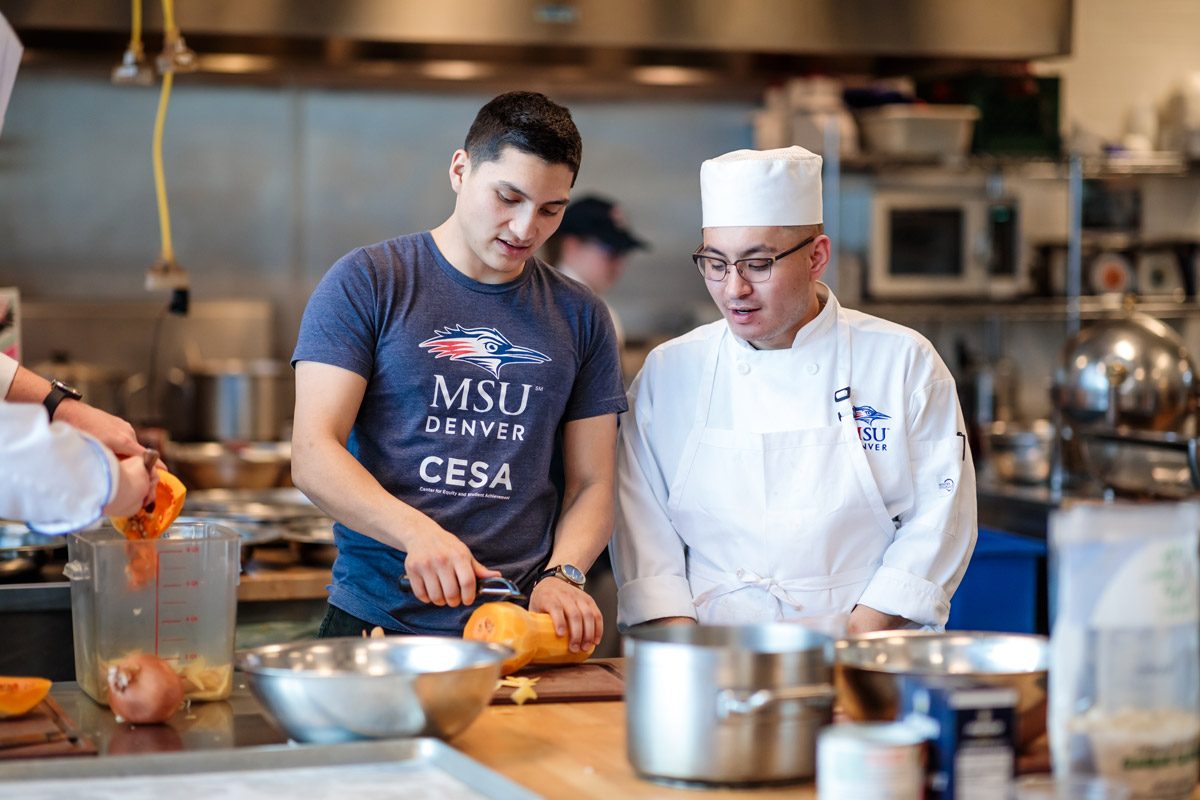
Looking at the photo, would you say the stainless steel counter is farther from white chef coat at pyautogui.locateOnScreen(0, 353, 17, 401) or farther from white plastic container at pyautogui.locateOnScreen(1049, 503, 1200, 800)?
white plastic container at pyautogui.locateOnScreen(1049, 503, 1200, 800)

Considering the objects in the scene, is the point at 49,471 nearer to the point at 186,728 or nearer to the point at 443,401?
the point at 186,728

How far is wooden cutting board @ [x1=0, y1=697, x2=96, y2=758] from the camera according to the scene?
5.22 feet

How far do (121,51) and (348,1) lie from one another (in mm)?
836

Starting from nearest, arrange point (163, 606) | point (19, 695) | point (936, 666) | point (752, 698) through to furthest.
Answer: point (752, 698), point (936, 666), point (19, 695), point (163, 606)

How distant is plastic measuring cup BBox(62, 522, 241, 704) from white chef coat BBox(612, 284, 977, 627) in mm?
673

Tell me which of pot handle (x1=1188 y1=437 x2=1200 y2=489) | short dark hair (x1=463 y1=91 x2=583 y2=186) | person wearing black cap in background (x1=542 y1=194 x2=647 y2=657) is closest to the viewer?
short dark hair (x1=463 y1=91 x2=583 y2=186)

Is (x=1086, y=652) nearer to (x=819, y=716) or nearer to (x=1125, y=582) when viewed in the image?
(x=1125, y=582)

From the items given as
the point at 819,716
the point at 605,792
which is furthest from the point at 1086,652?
the point at 605,792

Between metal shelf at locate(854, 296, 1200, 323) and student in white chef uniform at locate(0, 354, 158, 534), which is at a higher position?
metal shelf at locate(854, 296, 1200, 323)

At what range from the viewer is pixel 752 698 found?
139 cm

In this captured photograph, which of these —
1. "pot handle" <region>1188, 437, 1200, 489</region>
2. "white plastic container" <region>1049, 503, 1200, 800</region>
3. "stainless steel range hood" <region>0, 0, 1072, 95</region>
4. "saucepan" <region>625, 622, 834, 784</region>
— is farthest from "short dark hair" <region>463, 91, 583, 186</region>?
"stainless steel range hood" <region>0, 0, 1072, 95</region>

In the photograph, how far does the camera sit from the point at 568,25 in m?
4.89

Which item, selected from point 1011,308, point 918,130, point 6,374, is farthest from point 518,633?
point 1011,308

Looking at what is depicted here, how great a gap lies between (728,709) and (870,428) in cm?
102
